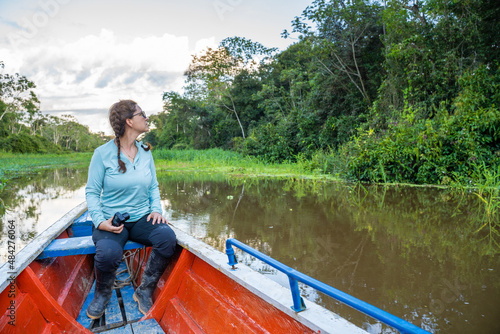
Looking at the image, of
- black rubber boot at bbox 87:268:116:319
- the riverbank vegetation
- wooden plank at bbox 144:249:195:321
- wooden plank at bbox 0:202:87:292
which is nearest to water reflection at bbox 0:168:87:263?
the riverbank vegetation

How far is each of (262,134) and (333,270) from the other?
508 inches

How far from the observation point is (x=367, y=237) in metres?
3.68

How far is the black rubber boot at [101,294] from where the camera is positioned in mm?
1788

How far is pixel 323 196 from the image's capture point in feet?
20.8

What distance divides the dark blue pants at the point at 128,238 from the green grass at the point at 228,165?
7.63m

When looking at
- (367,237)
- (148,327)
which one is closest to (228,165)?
(367,237)

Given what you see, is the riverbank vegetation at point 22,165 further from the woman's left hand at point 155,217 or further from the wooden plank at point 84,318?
the woman's left hand at point 155,217

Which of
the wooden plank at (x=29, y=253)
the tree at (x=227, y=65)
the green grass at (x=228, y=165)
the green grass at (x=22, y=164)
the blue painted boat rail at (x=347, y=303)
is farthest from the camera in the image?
the tree at (x=227, y=65)

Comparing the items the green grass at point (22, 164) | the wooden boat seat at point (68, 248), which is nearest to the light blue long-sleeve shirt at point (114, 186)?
the wooden boat seat at point (68, 248)

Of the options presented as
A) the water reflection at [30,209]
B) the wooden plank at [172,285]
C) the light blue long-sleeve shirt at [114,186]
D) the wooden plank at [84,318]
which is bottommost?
the water reflection at [30,209]

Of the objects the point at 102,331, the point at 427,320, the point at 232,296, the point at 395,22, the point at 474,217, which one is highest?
the point at 395,22

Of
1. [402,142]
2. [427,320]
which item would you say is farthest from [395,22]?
[427,320]

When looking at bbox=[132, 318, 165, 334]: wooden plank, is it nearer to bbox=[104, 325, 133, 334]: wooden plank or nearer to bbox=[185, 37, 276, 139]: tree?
bbox=[104, 325, 133, 334]: wooden plank

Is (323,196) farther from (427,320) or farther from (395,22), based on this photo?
(395,22)
